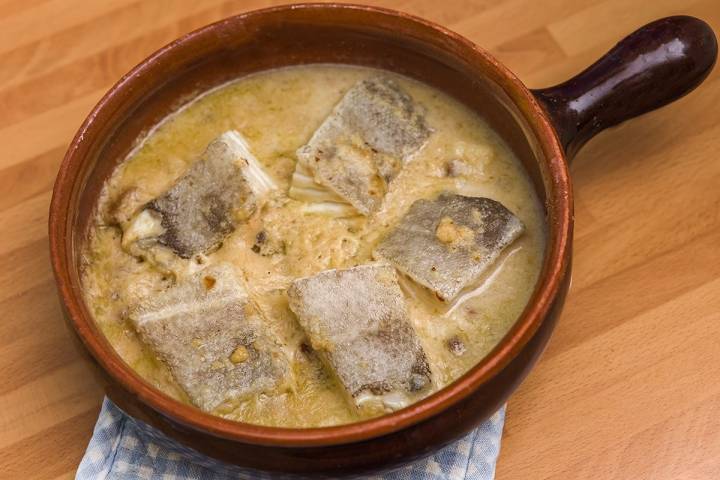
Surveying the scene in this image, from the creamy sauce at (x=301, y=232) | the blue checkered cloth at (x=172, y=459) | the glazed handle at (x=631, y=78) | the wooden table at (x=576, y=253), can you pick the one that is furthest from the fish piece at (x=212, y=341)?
the glazed handle at (x=631, y=78)

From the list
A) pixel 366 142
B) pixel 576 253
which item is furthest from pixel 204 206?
pixel 576 253

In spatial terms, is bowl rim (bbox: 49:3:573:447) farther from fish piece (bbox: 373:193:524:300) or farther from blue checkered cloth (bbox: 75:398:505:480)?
blue checkered cloth (bbox: 75:398:505:480)

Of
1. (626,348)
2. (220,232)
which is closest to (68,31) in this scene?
(220,232)

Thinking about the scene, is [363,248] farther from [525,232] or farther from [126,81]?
[126,81]

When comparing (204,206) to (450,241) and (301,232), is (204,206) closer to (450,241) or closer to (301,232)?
(301,232)

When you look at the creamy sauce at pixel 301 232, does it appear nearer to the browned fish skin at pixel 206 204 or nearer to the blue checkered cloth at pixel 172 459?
the browned fish skin at pixel 206 204

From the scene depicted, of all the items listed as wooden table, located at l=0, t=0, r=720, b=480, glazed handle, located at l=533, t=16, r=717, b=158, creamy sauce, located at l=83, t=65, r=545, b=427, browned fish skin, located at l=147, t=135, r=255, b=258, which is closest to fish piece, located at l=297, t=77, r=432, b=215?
creamy sauce, located at l=83, t=65, r=545, b=427
